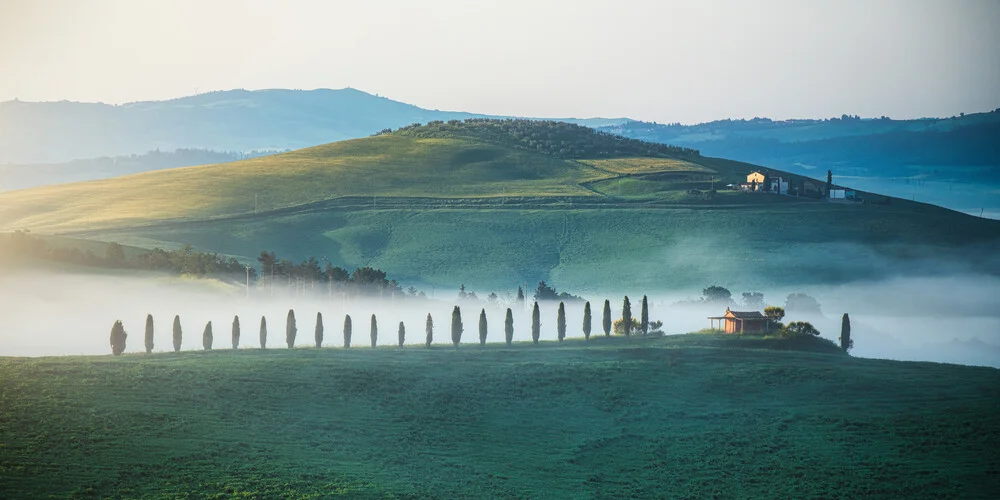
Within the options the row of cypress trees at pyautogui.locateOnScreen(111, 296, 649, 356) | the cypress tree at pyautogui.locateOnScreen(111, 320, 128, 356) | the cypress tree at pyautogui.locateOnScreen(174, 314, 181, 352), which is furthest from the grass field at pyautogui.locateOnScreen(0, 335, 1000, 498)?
the cypress tree at pyautogui.locateOnScreen(174, 314, 181, 352)

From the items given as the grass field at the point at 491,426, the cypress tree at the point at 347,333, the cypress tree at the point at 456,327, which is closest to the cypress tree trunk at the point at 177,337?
the grass field at the point at 491,426

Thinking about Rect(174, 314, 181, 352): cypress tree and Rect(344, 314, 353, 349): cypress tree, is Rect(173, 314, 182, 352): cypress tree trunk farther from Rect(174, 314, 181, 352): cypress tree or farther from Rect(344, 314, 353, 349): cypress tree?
Rect(344, 314, 353, 349): cypress tree

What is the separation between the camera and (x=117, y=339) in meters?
108

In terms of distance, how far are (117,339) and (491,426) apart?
36343 mm

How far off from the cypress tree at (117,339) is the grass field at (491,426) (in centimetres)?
233

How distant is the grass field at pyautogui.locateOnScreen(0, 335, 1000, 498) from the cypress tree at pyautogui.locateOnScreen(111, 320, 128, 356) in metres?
2.33

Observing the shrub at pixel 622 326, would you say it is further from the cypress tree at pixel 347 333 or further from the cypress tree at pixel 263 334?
the cypress tree at pixel 263 334

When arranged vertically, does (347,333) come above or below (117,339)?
below

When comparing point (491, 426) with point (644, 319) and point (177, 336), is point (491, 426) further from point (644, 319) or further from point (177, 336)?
point (644, 319)

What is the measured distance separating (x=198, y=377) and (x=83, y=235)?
113m

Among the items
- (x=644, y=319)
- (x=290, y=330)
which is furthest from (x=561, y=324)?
(x=290, y=330)

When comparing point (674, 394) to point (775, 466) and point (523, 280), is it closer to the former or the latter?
point (775, 466)

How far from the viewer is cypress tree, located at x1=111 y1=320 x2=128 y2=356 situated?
353ft

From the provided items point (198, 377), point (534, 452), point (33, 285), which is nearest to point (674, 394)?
point (534, 452)
